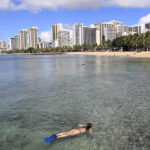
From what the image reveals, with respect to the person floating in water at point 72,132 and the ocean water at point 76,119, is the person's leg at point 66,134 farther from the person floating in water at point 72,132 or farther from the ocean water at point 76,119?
the ocean water at point 76,119

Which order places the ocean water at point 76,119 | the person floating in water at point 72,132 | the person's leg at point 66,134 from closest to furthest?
the ocean water at point 76,119, the person floating in water at point 72,132, the person's leg at point 66,134

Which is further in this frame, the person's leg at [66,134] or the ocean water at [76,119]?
the person's leg at [66,134]

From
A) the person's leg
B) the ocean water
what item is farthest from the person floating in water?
the ocean water

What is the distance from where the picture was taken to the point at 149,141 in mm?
9125

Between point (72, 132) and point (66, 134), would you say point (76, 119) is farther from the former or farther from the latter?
point (66, 134)

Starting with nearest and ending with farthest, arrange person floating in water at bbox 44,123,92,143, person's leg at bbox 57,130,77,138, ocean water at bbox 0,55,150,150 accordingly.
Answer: ocean water at bbox 0,55,150,150 < person floating in water at bbox 44,123,92,143 < person's leg at bbox 57,130,77,138

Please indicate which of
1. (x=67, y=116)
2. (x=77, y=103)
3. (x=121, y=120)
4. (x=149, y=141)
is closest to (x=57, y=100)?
(x=77, y=103)

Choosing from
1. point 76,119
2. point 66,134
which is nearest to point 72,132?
point 66,134

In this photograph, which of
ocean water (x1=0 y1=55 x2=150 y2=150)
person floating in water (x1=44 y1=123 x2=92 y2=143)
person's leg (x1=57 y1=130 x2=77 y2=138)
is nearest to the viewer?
ocean water (x1=0 y1=55 x2=150 y2=150)

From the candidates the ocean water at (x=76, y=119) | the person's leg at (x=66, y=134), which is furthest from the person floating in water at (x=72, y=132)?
the ocean water at (x=76, y=119)

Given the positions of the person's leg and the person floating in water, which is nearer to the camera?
the person floating in water

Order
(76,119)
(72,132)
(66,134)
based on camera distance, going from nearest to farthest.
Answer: (66,134) < (72,132) < (76,119)

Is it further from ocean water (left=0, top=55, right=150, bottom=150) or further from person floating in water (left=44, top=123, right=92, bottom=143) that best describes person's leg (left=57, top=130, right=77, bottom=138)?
ocean water (left=0, top=55, right=150, bottom=150)

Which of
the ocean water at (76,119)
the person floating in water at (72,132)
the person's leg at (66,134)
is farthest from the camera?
the person's leg at (66,134)
